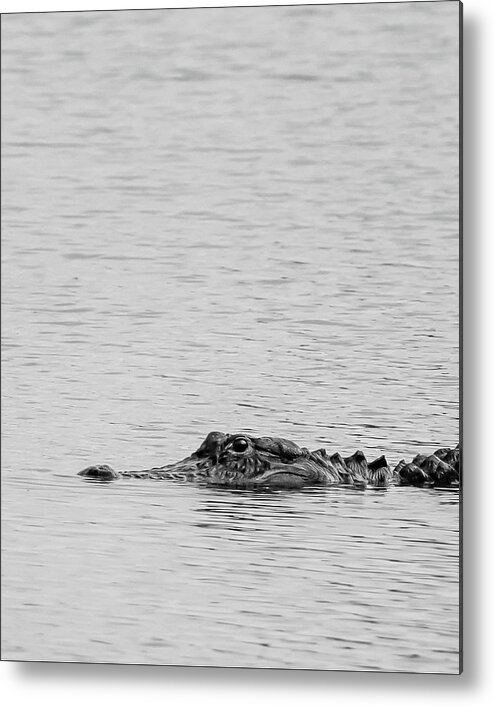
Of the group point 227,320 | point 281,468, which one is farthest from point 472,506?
point 227,320

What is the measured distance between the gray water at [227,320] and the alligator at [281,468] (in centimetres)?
2

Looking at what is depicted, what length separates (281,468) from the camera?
7.79 feet

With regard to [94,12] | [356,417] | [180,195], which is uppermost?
[94,12]

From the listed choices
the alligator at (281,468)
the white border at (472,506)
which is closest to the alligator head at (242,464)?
the alligator at (281,468)

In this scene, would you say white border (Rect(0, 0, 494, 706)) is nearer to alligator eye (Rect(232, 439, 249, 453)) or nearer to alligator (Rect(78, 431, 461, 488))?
alligator (Rect(78, 431, 461, 488))

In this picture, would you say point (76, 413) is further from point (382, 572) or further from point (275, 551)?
point (382, 572)

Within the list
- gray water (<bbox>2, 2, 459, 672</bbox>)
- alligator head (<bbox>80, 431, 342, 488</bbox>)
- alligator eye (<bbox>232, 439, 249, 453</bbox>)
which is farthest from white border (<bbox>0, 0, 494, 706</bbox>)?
alligator eye (<bbox>232, 439, 249, 453</bbox>)

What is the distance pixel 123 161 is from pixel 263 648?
3.41 ft

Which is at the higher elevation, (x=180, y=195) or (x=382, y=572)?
(x=180, y=195)

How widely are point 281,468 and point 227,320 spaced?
0.32 meters

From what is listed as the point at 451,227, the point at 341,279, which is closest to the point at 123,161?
the point at 341,279

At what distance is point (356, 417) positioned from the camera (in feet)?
7.79

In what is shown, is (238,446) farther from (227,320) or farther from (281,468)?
(227,320)

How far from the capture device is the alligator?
234 centimetres
